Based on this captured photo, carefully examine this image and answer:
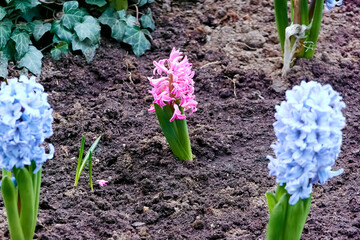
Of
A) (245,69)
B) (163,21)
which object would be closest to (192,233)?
(245,69)

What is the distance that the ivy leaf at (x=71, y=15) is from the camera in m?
3.76

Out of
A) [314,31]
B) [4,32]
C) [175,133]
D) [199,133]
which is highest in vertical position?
[4,32]

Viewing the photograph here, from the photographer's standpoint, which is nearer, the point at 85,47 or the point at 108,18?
the point at 85,47

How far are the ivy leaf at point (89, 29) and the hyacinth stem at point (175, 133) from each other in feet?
3.78

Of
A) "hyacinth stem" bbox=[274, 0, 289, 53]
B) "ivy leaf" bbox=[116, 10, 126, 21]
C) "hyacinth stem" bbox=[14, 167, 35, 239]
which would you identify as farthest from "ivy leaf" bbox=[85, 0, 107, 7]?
"hyacinth stem" bbox=[14, 167, 35, 239]

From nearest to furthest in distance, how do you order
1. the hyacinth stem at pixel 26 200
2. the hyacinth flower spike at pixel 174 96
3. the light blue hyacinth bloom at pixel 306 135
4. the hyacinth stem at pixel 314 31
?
the light blue hyacinth bloom at pixel 306 135 < the hyacinth stem at pixel 26 200 < the hyacinth flower spike at pixel 174 96 < the hyacinth stem at pixel 314 31

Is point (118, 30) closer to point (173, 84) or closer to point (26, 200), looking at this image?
point (173, 84)

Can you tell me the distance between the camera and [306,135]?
74.5 inches

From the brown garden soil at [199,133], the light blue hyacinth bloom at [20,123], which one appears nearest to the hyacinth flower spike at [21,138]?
the light blue hyacinth bloom at [20,123]

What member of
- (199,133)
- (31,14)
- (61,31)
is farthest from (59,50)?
(199,133)

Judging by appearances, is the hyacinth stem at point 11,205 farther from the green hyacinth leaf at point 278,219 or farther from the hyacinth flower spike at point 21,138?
the green hyacinth leaf at point 278,219

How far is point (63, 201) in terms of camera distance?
2750 millimetres

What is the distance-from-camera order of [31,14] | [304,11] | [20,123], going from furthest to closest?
[31,14], [304,11], [20,123]

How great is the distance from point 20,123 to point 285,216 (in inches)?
38.4
